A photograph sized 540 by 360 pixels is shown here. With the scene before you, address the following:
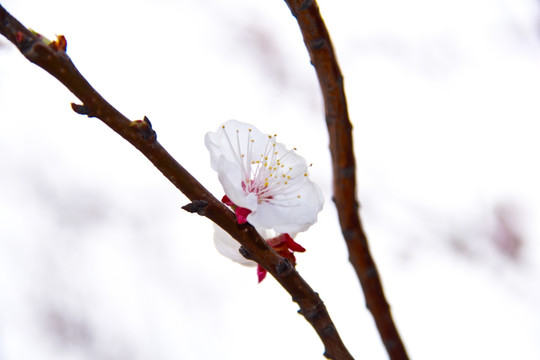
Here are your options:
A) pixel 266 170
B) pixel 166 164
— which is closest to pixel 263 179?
pixel 266 170

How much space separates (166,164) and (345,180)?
160mm

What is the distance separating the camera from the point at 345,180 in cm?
29

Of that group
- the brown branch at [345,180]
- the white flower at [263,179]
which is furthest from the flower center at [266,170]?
the brown branch at [345,180]

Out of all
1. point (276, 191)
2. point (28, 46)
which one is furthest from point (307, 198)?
point (28, 46)

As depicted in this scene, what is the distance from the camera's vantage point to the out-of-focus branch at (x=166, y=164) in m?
0.36

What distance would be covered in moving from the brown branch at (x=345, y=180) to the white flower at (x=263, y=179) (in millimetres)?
165

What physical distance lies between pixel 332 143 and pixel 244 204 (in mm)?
178

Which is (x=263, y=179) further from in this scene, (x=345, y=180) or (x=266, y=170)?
(x=345, y=180)

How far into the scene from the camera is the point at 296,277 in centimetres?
42

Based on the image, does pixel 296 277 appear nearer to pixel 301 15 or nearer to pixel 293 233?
pixel 293 233

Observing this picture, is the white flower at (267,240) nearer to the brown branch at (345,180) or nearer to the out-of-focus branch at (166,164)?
the out-of-focus branch at (166,164)

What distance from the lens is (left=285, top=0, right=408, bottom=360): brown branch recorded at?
29 centimetres

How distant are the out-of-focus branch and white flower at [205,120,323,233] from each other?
29 mm

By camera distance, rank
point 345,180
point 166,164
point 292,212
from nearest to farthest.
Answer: point 345,180 → point 166,164 → point 292,212
